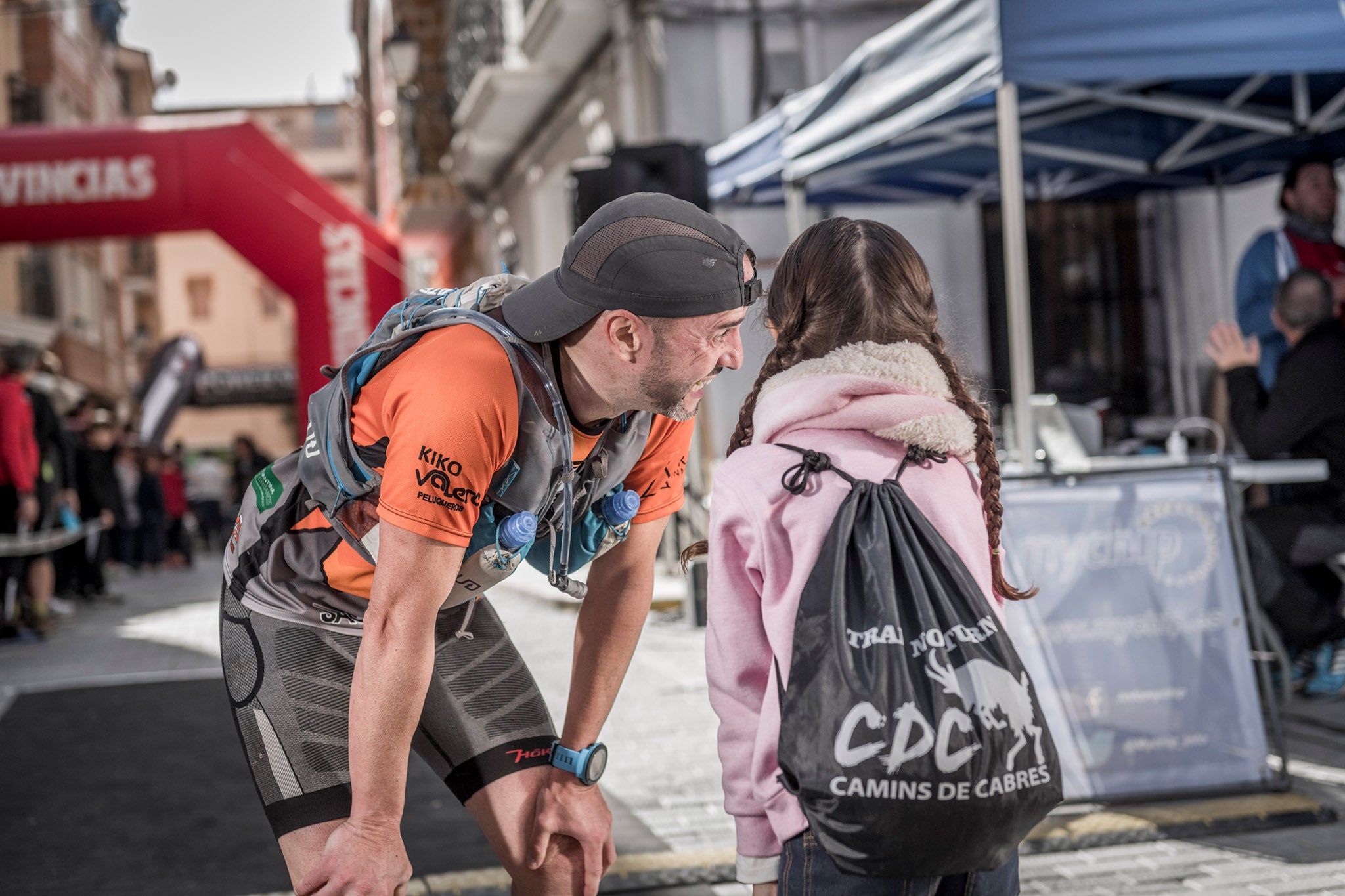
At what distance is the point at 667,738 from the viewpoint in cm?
584

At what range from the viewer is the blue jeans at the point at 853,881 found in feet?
5.98

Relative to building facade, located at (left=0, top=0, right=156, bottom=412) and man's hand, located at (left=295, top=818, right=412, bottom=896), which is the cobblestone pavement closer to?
man's hand, located at (left=295, top=818, right=412, bottom=896)

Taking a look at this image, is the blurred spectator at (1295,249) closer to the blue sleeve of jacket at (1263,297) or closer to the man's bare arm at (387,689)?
the blue sleeve of jacket at (1263,297)

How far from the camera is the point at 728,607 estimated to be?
6.43ft

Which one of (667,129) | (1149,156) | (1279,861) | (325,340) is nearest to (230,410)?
(325,340)

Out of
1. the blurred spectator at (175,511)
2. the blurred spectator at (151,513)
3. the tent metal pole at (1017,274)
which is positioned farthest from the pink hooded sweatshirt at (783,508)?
the blurred spectator at (175,511)

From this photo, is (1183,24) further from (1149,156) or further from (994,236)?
(994,236)

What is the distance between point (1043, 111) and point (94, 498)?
32.9 ft

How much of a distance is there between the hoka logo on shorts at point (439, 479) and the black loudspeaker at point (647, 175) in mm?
5990

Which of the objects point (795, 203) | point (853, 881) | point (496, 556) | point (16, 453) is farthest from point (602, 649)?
point (16, 453)

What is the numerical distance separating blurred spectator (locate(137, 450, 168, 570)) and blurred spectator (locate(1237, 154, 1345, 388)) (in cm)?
1504

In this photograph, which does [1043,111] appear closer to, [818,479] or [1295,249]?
[1295,249]

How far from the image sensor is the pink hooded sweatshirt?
6.21 feet

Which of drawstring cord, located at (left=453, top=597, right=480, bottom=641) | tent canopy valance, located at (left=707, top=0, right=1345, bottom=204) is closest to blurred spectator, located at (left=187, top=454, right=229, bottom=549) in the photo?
tent canopy valance, located at (left=707, top=0, right=1345, bottom=204)
